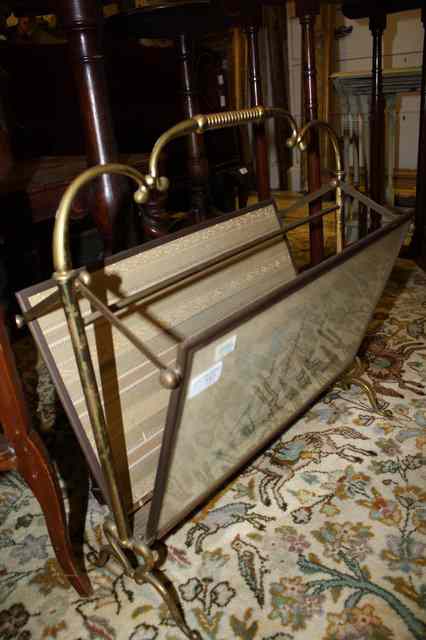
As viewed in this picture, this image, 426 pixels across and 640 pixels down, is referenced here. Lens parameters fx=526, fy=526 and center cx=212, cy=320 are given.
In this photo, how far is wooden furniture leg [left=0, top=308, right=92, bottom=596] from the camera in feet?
2.26

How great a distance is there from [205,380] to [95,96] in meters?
0.64

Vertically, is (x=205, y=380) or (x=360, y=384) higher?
(x=205, y=380)

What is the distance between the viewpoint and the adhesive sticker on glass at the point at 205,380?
0.63 metres

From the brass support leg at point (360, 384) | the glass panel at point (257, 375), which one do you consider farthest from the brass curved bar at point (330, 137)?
the brass support leg at point (360, 384)

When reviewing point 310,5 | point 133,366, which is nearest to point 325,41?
point 310,5

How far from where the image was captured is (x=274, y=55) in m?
3.43

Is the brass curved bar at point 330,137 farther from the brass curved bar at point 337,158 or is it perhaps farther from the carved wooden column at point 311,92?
the carved wooden column at point 311,92

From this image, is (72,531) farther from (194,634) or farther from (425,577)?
(425,577)

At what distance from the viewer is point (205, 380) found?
0.65 metres

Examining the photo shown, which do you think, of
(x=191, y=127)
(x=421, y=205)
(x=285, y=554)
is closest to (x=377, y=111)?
(x=421, y=205)

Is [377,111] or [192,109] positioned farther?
[377,111]

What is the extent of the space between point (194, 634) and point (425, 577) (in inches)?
14.5

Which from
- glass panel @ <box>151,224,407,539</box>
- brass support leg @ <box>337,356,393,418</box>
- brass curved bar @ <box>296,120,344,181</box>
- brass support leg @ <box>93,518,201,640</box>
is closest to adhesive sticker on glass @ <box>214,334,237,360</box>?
glass panel @ <box>151,224,407,539</box>

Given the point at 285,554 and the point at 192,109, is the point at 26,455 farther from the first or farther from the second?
the point at 192,109
